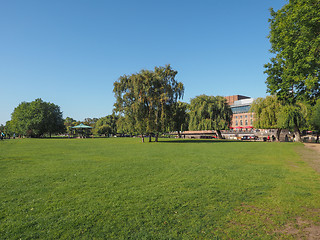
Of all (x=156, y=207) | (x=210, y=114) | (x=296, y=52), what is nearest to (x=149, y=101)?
(x=210, y=114)

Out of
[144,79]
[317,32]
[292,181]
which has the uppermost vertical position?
[144,79]

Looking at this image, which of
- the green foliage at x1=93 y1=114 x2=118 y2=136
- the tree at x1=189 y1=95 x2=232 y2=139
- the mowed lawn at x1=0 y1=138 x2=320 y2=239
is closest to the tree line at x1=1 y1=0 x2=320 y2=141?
the tree at x1=189 y1=95 x2=232 y2=139

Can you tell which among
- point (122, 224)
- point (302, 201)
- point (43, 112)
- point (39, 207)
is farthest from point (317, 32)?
point (43, 112)

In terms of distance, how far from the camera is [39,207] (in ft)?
16.9

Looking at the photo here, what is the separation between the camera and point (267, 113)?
4588 cm

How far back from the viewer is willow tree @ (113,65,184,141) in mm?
36562

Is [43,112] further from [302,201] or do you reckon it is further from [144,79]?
[302,201]

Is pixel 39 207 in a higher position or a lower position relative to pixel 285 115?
lower

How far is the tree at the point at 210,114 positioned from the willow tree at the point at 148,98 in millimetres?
15886

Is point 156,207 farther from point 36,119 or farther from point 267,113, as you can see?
point 36,119

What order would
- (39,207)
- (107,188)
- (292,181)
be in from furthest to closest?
(292,181), (107,188), (39,207)

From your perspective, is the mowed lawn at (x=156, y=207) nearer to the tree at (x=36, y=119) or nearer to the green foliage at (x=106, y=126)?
the tree at (x=36, y=119)

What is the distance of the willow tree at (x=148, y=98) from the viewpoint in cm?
3656

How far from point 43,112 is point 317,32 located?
2960 inches
